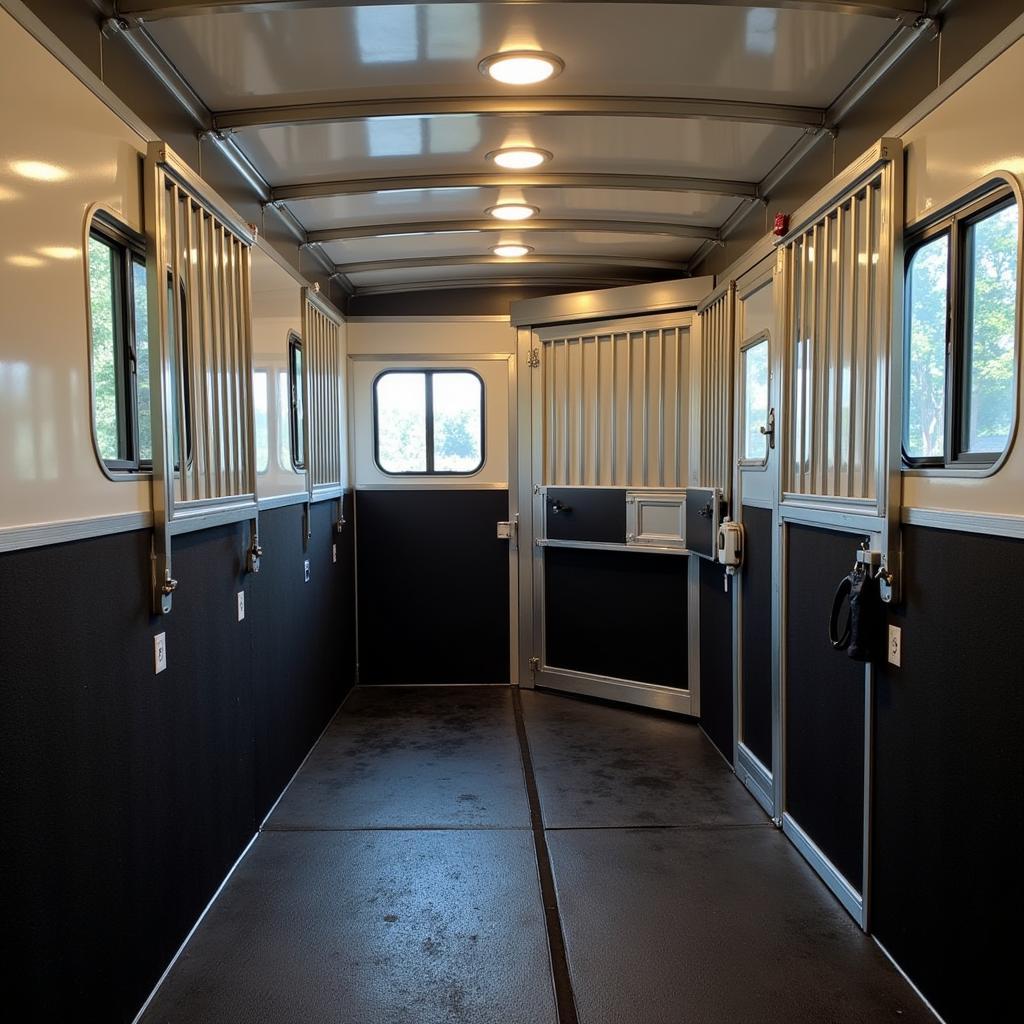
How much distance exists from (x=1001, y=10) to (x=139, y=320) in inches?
96.3

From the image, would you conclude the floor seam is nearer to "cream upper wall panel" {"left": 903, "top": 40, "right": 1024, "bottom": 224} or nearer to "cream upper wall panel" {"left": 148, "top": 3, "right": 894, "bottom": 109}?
"cream upper wall panel" {"left": 903, "top": 40, "right": 1024, "bottom": 224}

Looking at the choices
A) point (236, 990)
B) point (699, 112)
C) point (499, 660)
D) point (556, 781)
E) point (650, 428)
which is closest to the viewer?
point (236, 990)

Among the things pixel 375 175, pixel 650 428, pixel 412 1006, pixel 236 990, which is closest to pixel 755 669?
pixel 650 428

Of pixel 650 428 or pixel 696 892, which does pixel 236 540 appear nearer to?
pixel 696 892

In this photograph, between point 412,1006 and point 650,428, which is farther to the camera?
point 650,428

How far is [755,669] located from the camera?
4016mm

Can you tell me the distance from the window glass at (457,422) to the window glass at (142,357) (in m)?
3.60

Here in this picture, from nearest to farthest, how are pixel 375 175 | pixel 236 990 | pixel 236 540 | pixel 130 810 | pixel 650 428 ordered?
pixel 130 810 < pixel 236 990 < pixel 236 540 < pixel 375 175 < pixel 650 428

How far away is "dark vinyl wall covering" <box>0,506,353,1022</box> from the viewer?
6.05 feet

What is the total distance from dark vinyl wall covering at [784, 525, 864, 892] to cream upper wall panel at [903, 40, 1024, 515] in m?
0.61

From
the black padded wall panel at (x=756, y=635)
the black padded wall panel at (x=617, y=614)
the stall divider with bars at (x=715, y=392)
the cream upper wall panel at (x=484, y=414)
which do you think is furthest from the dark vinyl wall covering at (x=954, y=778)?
the cream upper wall panel at (x=484, y=414)

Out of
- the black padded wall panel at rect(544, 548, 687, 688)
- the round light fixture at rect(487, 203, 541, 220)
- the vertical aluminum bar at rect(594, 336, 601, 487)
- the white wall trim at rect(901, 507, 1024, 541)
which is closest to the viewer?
the white wall trim at rect(901, 507, 1024, 541)

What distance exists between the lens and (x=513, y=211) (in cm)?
445

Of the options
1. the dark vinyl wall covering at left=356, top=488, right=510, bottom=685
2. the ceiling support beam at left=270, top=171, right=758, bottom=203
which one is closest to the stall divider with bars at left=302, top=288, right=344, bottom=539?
the dark vinyl wall covering at left=356, top=488, right=510, bottom=685
